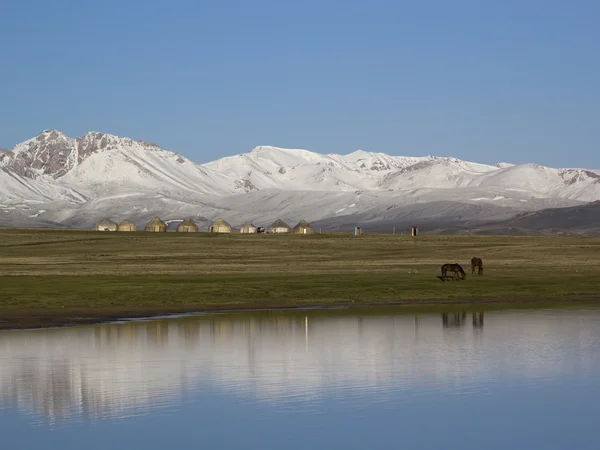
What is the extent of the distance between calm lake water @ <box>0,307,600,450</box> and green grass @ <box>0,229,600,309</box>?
38.8 feet

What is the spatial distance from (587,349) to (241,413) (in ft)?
53.4

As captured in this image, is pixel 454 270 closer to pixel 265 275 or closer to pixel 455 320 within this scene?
pixel 265 275

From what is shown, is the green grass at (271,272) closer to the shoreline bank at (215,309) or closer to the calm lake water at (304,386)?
the shoreline bank at (215,309)

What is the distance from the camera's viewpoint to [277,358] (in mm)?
36000

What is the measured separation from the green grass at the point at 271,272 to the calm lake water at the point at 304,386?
38.8 ft

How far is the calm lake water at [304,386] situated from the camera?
24.0m

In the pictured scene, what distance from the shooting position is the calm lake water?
24.0 meters

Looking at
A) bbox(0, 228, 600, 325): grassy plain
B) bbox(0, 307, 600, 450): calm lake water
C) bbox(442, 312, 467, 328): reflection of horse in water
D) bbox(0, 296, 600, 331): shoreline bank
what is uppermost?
bbox(0, 228, 600, 325): grassy plain

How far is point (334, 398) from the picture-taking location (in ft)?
92.4

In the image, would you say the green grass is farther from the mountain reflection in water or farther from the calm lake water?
the calm lake water

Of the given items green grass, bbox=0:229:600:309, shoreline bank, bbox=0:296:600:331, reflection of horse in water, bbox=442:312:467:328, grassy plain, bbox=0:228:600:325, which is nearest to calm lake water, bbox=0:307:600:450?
reflection of horse in water, bbox=442:312:467:328

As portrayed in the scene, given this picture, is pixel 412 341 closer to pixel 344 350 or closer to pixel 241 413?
pixel 344 350

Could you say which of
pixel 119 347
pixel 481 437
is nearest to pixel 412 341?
pixel 119 347

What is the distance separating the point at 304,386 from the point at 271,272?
4859 centimetres
